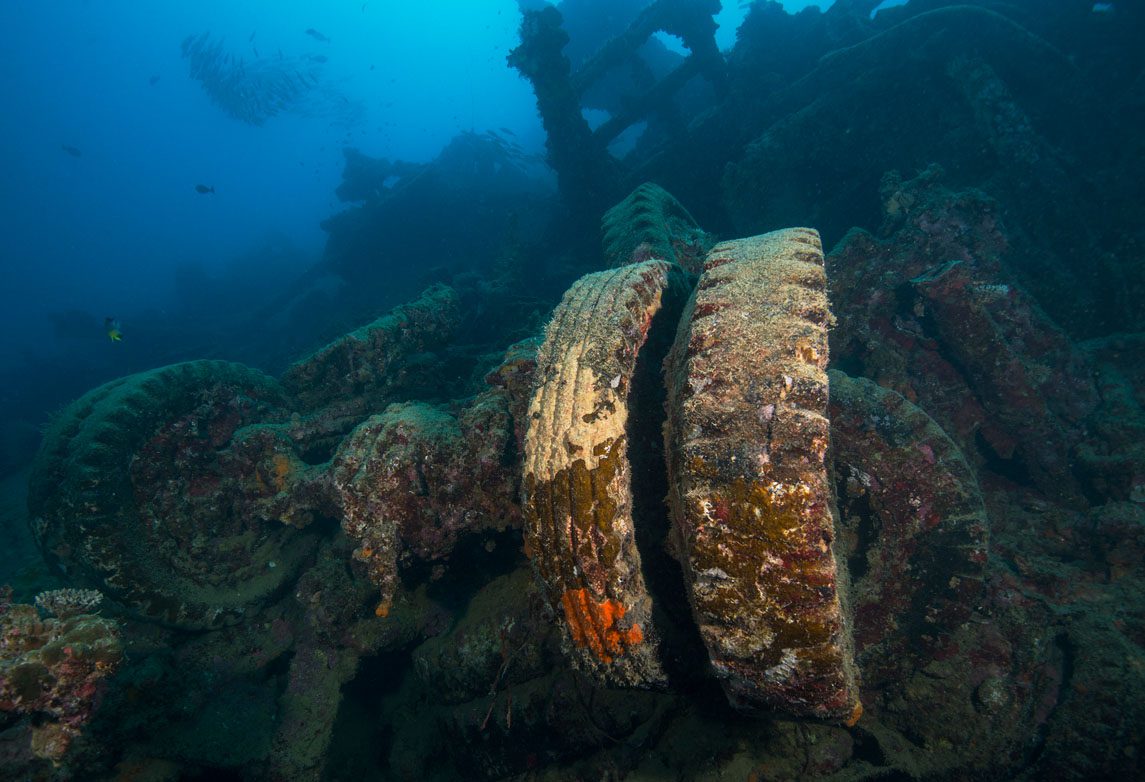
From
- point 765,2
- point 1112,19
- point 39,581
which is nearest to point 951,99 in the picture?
point 1112,19

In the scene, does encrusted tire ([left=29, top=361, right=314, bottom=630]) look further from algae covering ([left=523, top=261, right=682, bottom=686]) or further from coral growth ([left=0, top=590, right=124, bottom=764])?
algae covering ([left=523, top=261, right=682, bottom=686])

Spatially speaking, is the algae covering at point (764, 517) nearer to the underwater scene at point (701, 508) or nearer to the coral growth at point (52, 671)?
the underwater scene at point (701, 508)

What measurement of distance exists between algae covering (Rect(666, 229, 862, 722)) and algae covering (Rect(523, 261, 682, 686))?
1.33ft

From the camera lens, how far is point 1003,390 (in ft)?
16.1

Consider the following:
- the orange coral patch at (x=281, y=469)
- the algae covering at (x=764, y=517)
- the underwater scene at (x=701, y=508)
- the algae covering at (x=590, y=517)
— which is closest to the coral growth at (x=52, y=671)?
the underwater scene at (x=701, y=508)

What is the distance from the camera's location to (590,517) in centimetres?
216

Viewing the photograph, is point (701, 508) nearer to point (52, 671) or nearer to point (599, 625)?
point (599, 625)

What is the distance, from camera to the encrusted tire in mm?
4836

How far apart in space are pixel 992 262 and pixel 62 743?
31.7ft

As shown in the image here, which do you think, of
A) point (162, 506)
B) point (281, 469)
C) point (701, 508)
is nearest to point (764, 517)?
point (701, 508)

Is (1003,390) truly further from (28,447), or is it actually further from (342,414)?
(28,447)

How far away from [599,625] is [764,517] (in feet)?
3.30

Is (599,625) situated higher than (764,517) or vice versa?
(764,517)

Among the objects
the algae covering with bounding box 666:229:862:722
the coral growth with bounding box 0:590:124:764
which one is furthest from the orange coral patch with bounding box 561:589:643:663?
the coral growth with bounding box 0:590:124:764
